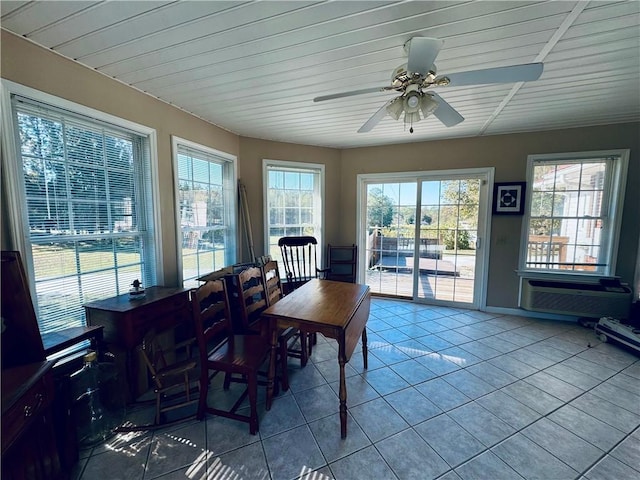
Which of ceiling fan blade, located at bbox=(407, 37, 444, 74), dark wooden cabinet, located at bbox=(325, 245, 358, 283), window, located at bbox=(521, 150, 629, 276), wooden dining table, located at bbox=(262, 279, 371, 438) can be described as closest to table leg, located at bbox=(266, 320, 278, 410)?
wooden dining table, located at bbox=(262, 279, 371, 438)

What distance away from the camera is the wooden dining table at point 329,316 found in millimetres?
1603

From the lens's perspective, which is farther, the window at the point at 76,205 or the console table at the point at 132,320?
the console table at the point at 132,320

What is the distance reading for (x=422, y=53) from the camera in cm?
133

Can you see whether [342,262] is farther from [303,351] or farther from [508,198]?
[508,198]

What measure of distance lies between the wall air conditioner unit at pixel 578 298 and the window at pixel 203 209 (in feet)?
13.0

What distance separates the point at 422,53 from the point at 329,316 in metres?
1.56

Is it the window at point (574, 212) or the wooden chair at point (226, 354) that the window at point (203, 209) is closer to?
the wooden chair at point (226, 354)

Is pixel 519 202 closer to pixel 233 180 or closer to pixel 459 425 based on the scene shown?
pixel 459 425

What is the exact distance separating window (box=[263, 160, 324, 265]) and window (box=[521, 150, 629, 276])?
2864 millimetres

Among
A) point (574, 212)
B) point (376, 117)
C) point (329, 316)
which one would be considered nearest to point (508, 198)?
point (574, 212)

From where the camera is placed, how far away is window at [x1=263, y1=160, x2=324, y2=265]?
374 centimetres

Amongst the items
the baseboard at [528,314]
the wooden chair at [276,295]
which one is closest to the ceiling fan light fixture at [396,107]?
the wooden chair at [276,295]

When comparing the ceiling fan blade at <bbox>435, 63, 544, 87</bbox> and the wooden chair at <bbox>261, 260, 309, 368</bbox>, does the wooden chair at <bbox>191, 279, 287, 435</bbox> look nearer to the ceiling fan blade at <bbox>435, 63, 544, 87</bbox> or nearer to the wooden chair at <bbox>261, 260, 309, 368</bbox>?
the wooden chair at <bbox>261, 260, 309, 368</bbox>

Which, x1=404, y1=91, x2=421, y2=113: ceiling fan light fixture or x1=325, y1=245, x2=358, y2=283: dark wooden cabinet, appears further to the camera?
x1=325, y1=245, x2=358, y2=283: dark wooden cabinet
